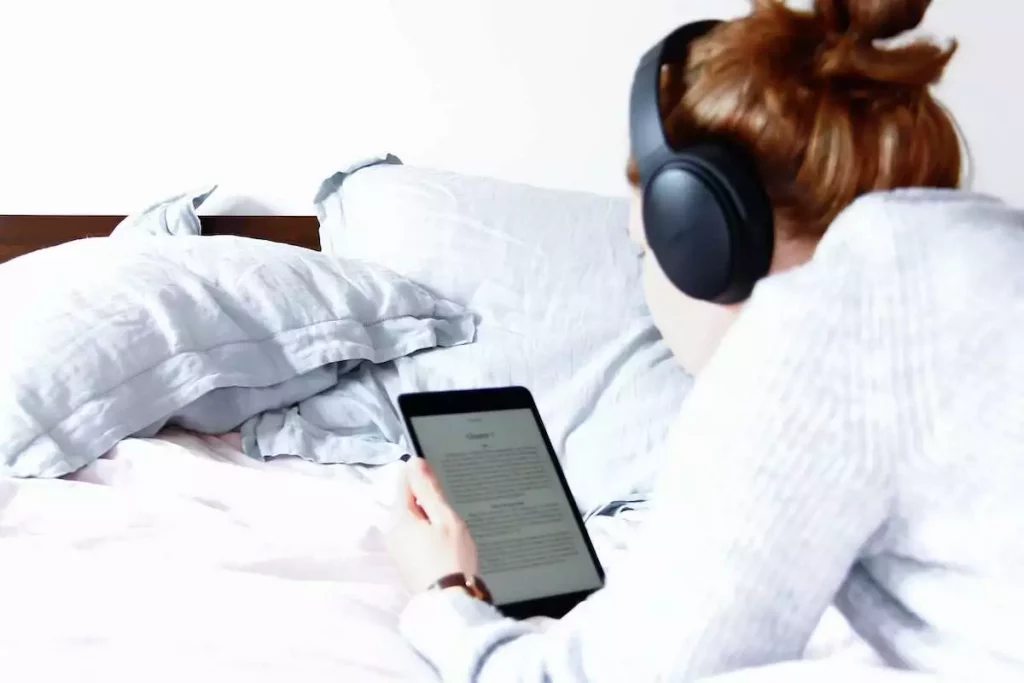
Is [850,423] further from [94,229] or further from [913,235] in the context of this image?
[94,229]

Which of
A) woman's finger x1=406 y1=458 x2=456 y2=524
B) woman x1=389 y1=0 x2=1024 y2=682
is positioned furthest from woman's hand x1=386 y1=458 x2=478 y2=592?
woman x1=389 y1=0 x2=1024 y2=682

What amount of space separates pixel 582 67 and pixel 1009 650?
1.22 m

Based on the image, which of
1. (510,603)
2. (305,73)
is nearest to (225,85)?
(305,73)

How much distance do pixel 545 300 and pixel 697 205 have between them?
70 centimetres

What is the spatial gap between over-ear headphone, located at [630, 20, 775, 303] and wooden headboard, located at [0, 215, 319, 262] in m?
1.04

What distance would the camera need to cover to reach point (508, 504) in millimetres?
837

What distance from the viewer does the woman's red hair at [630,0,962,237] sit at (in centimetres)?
52

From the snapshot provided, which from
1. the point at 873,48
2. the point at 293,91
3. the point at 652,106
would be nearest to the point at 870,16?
the point at 873,48

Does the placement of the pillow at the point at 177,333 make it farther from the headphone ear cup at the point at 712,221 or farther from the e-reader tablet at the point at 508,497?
the headphone ear cup at the point at 712,221

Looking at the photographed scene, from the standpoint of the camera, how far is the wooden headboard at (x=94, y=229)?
4.81 ft

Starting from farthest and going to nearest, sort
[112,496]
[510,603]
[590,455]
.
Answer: [590,455]
[112,496]
[510,603]

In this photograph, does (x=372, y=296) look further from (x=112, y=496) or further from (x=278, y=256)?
(x=112, y=496)

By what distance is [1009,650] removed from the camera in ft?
1.50

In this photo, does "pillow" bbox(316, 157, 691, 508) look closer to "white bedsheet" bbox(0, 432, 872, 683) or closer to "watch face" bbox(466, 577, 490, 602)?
"white bedsheet" bbox(0, 432, 872, 683)
